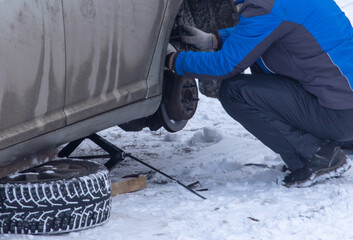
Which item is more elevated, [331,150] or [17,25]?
[17,25]

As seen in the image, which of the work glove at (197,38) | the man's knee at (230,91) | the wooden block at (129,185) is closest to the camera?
the wooden block at (129,185)

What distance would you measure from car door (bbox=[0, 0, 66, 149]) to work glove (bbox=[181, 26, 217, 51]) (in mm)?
1007

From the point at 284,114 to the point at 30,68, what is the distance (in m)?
1.43

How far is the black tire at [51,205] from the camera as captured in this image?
7.52ft

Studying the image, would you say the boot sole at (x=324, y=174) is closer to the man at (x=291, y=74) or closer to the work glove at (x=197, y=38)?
the man at (x=291, y=74)

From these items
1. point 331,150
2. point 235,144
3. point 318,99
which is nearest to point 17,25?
point 318,99

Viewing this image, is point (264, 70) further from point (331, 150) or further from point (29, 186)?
point (29, 186)

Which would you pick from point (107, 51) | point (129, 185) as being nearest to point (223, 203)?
point (129, 185)

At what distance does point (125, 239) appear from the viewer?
229 centimetres

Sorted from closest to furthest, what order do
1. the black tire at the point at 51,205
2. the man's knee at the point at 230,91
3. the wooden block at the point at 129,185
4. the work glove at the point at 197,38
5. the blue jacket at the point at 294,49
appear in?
1. the black tire at the point at 51,205
2. the blue jacket at the point at 294,49
3. the wooden block at the point at 129,185
4. the man's knee at the point at 230,91
5. the work glove at the point at 197,38

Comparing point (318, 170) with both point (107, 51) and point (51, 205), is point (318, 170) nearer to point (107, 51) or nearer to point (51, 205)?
point (107, 51)

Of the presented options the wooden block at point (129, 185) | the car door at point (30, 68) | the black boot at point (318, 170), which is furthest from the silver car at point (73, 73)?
the black boot at point (318, 170)

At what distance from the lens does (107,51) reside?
256 centimetres

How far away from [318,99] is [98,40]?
1.22 metres
